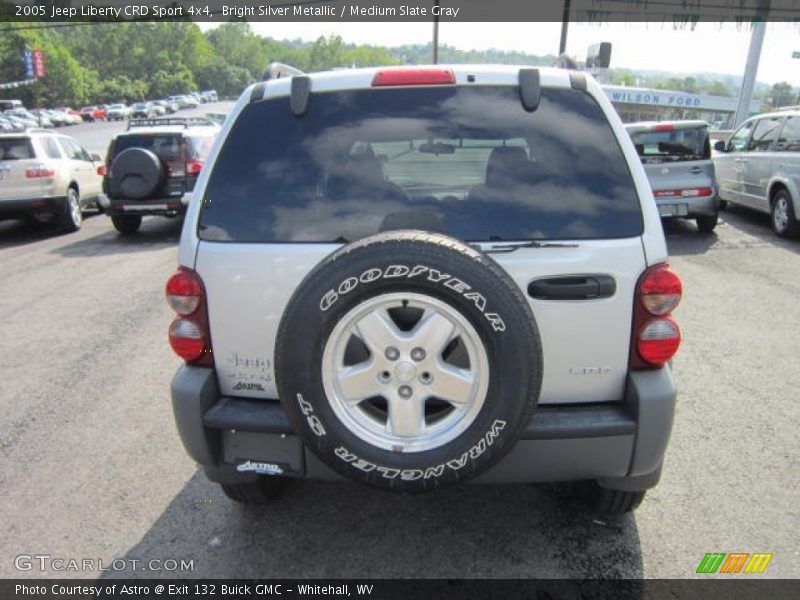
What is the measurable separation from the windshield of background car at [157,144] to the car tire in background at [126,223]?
1144 millimetres

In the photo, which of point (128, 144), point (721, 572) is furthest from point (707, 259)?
point (128, 144)

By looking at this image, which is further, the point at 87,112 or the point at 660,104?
the point at 87,112

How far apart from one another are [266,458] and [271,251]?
0.82 meters

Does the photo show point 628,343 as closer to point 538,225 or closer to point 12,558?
point 538,225

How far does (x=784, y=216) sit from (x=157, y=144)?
33.9 feet

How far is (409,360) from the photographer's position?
2.14m

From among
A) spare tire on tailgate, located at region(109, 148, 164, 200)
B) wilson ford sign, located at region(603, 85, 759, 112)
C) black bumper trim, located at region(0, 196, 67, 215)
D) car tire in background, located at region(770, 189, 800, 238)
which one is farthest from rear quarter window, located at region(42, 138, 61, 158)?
wilson ford sign, located at region(603, 85, 759, 112)

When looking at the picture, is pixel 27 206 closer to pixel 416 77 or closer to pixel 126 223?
pixel 126 223

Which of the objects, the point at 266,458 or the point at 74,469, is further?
the point at 74,469

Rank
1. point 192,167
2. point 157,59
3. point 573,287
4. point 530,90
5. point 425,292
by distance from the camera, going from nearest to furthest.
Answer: point 425,292
point 573,287
point 530,90
point 192,167
point 157,59

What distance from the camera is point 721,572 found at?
2.58 metres

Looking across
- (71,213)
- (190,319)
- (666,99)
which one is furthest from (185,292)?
(666,99)

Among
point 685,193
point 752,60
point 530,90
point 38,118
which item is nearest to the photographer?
point 530,90

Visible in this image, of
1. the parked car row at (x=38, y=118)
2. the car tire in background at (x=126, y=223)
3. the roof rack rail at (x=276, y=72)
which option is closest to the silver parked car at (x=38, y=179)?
the car tire in background at (x=126, y=223)
